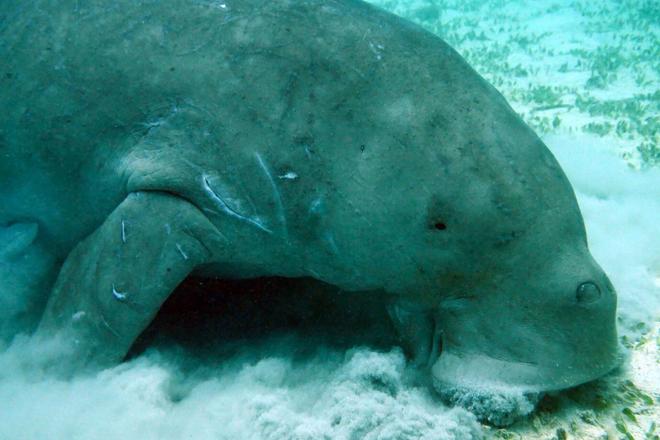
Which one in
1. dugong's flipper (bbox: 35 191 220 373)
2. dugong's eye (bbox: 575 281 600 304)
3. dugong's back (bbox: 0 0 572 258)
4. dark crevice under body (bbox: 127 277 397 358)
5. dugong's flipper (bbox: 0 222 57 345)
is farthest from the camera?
dugong's flipper (bbox: 0 222 57 345)

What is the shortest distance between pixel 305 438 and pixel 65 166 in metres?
2.40

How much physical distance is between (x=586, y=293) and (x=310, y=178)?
159cm

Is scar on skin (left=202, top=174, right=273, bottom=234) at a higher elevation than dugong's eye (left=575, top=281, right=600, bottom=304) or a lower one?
higher

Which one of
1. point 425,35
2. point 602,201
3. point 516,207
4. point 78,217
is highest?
point 425,35

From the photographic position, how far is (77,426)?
280 cm

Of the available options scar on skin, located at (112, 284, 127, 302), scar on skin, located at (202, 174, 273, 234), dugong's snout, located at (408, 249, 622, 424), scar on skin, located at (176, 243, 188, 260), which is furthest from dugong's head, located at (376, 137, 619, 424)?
scar on skin, located at (112, 284, 127, 302)

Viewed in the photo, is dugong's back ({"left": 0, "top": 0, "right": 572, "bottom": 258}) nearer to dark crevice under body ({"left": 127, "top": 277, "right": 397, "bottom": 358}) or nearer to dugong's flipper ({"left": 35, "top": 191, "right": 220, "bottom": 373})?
dugong's flipper ({"left": 35, "top": 191, "right": 220, "bottom": 373})

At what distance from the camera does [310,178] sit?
294cm

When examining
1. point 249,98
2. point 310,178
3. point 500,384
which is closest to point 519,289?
point 500,384

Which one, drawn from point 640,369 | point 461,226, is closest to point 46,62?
point 461,226

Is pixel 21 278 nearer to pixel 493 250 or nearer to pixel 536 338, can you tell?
pixel 493 250

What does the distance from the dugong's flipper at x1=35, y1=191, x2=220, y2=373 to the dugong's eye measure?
2.04 metres

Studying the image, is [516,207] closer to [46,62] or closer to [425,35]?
[425,35]

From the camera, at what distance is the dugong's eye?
8.73 feet
